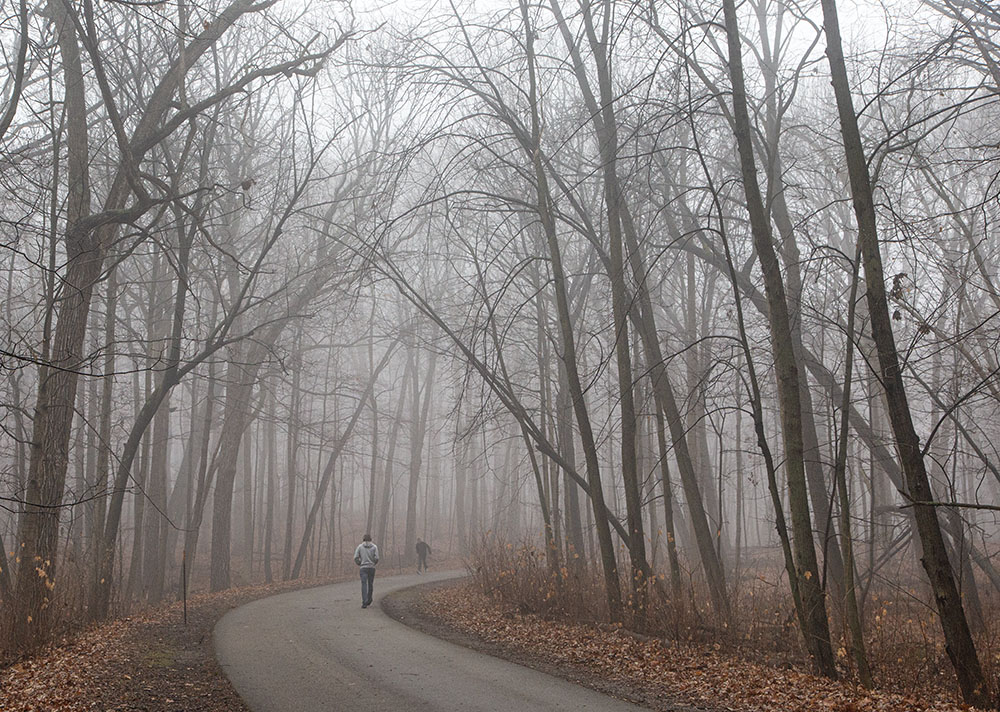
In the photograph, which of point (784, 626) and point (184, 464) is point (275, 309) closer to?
point (184, 464)

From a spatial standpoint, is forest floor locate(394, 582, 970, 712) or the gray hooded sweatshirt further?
the gray hooded sweatshirt

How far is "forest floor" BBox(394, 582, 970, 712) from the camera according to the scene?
21.4ft

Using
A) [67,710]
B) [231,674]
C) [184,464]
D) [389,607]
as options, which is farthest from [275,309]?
[67,710]

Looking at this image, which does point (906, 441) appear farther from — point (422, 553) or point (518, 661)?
point (422, 553)

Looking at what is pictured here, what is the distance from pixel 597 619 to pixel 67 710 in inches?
273

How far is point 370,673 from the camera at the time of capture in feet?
26.7

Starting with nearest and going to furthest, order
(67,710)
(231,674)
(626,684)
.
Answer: (67,710)
(626,684)
(231,674)

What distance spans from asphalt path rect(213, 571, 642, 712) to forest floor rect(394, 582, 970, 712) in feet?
1.36

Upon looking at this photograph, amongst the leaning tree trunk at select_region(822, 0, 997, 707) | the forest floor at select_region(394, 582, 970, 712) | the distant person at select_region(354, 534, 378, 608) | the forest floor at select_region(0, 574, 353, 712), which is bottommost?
the forest floor at select_region(394, 582, 970, 712)

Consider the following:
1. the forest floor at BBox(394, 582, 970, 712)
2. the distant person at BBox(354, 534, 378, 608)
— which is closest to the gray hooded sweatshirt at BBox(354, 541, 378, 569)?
the distant person at BBox(354, 534, 378, 608)

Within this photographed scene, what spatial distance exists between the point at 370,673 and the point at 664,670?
2967mm

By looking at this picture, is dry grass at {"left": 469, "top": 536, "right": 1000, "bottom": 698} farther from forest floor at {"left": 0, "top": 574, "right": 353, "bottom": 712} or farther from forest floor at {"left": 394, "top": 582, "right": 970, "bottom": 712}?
forest floor at {"left": 0, "top": 574, "right": 353, "bottom": 712}

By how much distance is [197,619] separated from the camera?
42.3 ft

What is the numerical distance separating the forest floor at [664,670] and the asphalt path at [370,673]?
0.41 metres
